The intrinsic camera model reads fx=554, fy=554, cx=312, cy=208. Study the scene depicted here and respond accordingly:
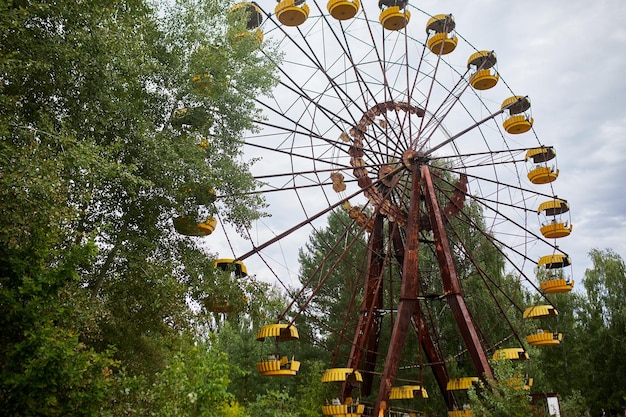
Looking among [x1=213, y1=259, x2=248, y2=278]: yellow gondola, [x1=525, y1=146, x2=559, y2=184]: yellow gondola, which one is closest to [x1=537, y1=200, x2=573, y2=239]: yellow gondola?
[x1=525, y1=146, x2=559, y2=184]: yellow gondola

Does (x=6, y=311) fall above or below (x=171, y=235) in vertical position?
below

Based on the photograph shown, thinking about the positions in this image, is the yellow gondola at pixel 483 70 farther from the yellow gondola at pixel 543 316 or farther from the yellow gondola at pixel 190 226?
the yellow gondola at pixel 190 226

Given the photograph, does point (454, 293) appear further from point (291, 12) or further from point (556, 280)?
point (291, 12)

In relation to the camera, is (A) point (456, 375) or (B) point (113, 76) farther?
(A) point (456, 375)

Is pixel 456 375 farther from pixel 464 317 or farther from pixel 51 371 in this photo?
pixel 51 371

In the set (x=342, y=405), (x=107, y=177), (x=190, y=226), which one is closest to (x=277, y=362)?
(x=342, y=405)

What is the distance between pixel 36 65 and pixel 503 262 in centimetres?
2364

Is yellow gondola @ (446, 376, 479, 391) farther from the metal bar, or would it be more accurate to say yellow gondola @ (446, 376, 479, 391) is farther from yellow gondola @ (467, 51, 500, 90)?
yellow gondola @ (467, 51, 500, 90)

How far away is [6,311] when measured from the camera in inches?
242

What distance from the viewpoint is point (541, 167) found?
18.5 m

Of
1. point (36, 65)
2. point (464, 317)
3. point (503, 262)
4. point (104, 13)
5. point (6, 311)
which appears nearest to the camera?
point (6, 311)

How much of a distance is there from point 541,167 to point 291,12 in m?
9.80

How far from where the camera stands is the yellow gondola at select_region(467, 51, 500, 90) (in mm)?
18750

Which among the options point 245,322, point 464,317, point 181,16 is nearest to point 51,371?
point 181,16
